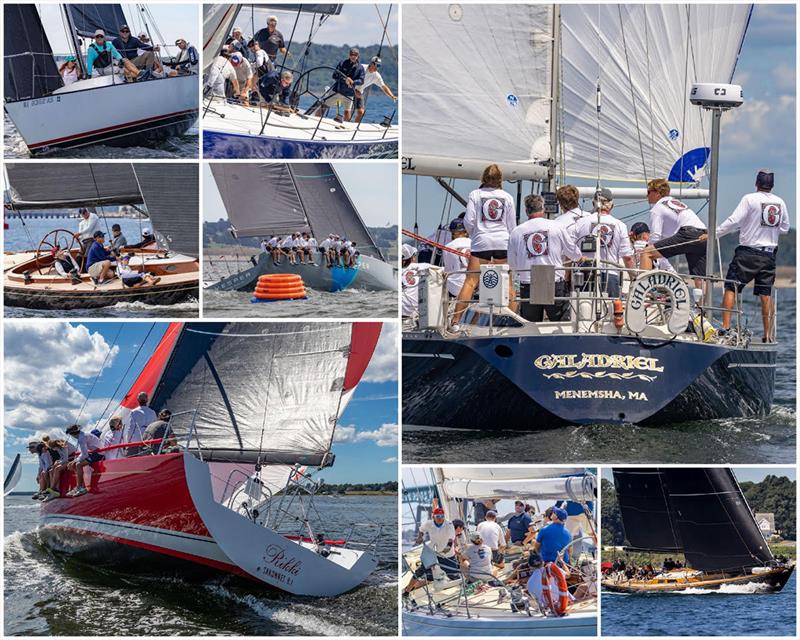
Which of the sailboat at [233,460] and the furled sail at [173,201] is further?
the furled sail at [173,201]

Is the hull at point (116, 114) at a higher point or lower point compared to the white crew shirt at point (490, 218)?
higher

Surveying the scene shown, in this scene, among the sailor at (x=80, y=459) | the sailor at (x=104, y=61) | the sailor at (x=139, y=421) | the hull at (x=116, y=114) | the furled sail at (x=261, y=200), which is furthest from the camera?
the furled sail at (x=261, y=200)

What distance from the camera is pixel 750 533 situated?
551 inches

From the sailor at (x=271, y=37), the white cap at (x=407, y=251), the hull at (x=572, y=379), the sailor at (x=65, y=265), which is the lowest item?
the hull at (x=572, y=379)

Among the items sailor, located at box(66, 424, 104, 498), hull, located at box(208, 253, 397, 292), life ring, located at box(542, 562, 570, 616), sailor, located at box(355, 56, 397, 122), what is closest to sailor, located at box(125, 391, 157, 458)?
sailor, located at box(66, 424, 104, 498)

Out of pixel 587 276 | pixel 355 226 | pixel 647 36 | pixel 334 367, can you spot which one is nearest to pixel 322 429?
pixel 334 367

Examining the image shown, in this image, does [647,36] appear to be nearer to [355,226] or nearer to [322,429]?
[355,226]

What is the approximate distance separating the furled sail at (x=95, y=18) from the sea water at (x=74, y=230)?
79.5 inches

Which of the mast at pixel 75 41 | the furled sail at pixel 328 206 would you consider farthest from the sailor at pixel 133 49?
the furled sail at pixel 328 206

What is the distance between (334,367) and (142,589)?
3.04 m

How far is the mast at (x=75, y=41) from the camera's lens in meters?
14.4

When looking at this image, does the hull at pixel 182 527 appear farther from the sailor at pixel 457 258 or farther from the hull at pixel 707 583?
the sailor at pixel 457 258

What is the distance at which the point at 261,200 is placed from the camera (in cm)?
1711

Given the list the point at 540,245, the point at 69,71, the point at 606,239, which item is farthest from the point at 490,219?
the point at 69,71
